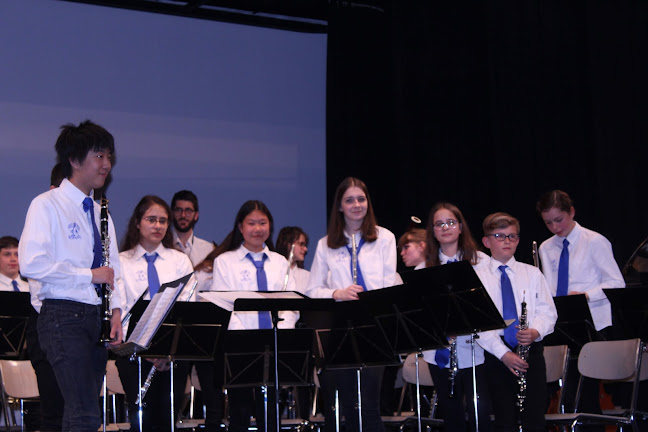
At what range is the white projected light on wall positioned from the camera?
786 centimetres

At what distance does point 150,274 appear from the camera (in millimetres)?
5309

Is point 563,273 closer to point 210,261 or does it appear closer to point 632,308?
point 632,308

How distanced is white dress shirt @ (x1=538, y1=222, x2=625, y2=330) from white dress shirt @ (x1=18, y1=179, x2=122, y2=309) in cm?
381

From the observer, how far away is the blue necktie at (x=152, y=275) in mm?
5230

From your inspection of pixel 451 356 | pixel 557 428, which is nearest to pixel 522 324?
pixel 451 356

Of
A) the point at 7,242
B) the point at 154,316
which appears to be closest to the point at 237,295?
the point at 154,316

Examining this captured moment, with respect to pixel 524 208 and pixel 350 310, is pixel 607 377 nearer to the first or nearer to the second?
pixel 350 310

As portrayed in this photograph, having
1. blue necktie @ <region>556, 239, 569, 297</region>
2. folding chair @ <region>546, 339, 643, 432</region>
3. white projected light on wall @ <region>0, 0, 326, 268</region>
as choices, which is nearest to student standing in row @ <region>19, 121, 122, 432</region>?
folding chair @ <region>546, 339, 643, 432</region>

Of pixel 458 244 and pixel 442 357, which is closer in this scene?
pixel 442 357

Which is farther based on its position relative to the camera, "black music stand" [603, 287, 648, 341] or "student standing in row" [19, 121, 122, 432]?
"black music stand" [603, 287, 648, 341]

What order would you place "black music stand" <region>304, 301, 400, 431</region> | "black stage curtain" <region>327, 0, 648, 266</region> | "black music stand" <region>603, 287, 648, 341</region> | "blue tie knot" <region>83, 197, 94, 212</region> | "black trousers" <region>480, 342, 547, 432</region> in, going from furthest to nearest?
1. "black stage curtain" <region>327, 0, 648, 266</region>
2. "black music stand" <region>603, 287, 648, 341</region>
3. "black trousers" <region>480, 342, 547, 432</region>
4. "black music stand" <region>304, 301, 400, 431</region>
5. "blue tie knot" <region>83, 197, 94, 212</region>

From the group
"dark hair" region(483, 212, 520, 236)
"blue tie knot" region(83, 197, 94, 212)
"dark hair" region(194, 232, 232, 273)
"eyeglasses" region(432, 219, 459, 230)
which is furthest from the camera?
"dark hair" region(194, 232, 232, 273)

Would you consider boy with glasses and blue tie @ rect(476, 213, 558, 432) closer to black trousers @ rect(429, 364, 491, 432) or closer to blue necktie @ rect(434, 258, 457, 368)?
black trousers @ rect(429, 364, 491, 432)

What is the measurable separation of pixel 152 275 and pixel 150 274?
0.02 m
